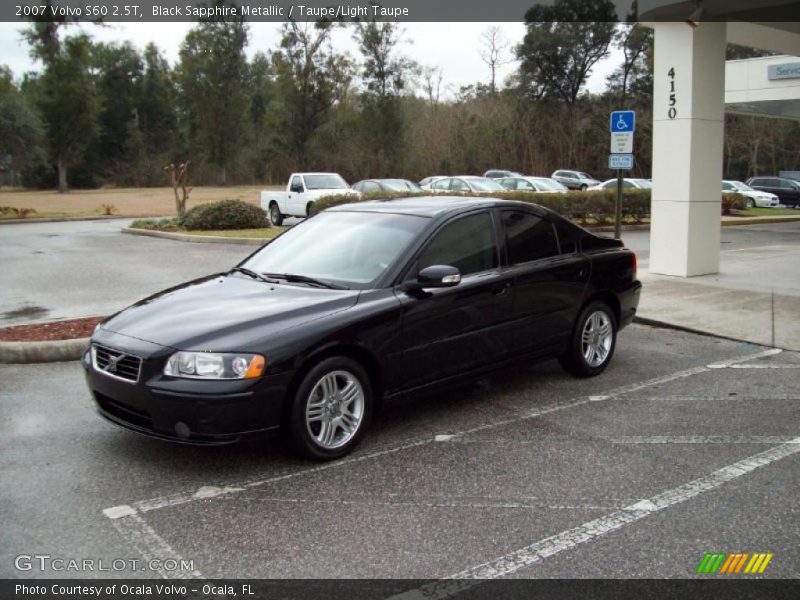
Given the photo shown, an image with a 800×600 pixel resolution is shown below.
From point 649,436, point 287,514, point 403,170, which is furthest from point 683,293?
point 403,170

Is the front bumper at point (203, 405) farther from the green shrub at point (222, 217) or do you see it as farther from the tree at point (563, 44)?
the tree at point (563, 44)

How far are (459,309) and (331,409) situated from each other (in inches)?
50.6

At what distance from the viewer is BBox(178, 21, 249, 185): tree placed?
67625 millimetres

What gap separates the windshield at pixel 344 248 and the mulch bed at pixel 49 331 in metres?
2.75

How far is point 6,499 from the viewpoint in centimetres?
426

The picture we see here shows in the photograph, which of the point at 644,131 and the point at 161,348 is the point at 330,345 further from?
the point at 644,131

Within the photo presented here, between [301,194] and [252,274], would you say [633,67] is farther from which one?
[252,274]

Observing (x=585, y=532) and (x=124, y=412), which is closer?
(x=585, y=532)

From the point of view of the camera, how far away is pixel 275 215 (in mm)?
25125

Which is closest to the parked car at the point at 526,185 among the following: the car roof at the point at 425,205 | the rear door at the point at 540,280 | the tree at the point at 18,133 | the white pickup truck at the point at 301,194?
the white pickup truck at the point at 301,194

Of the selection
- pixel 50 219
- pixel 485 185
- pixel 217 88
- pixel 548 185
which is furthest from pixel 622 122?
pixel 217 88

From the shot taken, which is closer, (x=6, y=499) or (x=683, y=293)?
(x=6, y=499)

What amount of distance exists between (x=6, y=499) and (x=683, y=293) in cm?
918

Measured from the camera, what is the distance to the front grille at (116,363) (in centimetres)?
459
